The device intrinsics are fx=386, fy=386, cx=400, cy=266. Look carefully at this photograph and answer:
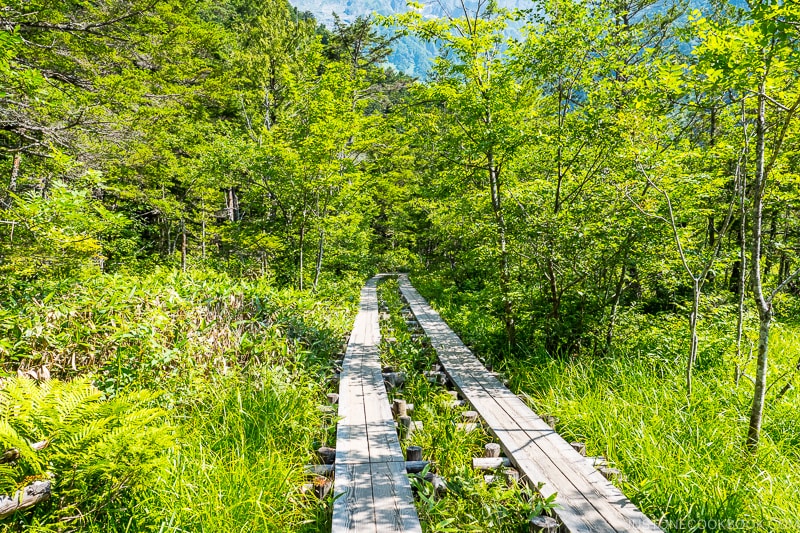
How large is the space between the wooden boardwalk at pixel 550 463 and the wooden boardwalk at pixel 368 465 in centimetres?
96

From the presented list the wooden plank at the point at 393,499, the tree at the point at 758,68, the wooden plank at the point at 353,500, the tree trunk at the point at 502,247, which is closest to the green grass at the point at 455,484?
the wooden plank at the point at 393,499

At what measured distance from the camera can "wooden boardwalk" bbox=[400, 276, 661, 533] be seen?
2410mm

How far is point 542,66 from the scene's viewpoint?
5078 millimetres

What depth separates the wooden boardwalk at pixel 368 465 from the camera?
8.07 feet

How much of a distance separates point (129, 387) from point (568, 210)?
208 inches

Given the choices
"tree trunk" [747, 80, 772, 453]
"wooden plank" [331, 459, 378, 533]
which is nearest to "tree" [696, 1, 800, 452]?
"tree trunk" [747, 80, 772, 453]

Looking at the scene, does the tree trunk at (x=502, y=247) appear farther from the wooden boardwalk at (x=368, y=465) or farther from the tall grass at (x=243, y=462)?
the tall grass at (x=243, y=462)

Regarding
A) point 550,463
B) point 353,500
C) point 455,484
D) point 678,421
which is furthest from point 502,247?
point 353,500

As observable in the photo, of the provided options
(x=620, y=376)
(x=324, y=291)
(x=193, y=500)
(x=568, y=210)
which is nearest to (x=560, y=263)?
(x=568, y=210)

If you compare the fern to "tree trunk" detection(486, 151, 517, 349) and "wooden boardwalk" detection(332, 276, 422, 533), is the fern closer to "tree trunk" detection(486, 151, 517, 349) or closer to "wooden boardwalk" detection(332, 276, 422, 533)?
"wooden boardwalk" detection(332, 276, 422, 533)

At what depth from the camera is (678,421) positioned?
3.42 m

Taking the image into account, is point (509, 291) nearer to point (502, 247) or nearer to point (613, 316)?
point (502, 247)

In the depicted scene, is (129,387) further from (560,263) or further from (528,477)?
(560,263)

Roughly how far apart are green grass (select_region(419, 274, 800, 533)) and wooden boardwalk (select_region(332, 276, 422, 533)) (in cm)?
165
